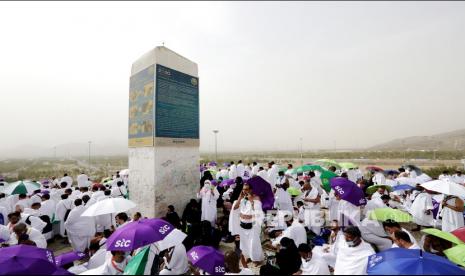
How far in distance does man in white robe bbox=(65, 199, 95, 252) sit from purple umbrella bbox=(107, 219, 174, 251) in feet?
13.9

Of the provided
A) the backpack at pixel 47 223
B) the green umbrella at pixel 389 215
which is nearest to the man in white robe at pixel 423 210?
the green umbrella at pixel 389 215

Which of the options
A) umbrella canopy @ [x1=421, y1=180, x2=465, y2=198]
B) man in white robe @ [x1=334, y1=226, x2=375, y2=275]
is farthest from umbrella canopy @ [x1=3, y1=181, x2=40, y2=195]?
umbrella canopy @ [x1=421, y1=180, x2=465, y2=198]

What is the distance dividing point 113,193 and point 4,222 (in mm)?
3202

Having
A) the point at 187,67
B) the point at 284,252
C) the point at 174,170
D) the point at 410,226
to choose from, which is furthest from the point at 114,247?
the point at 410,226

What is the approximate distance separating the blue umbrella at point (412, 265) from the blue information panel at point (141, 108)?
7348mm

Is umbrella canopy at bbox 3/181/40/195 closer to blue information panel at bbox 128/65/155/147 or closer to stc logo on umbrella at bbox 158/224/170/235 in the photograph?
blue information panel at bbox 128/65/155/147

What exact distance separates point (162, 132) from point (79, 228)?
3711 mm

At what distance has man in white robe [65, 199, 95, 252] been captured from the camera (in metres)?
7.36

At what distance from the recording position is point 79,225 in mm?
7379

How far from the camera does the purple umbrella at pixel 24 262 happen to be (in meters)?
3.22

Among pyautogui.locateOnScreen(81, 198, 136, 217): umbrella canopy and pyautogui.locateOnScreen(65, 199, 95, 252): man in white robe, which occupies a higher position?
pyautogui.locateOnScreen(81, 198, 136, 217): umbrella canopy

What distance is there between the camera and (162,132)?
8.85 metres

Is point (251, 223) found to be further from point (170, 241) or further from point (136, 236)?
point (136, 236)

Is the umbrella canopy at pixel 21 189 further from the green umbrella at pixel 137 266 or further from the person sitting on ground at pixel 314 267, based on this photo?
the person sitting on ground at pixel 314 267
